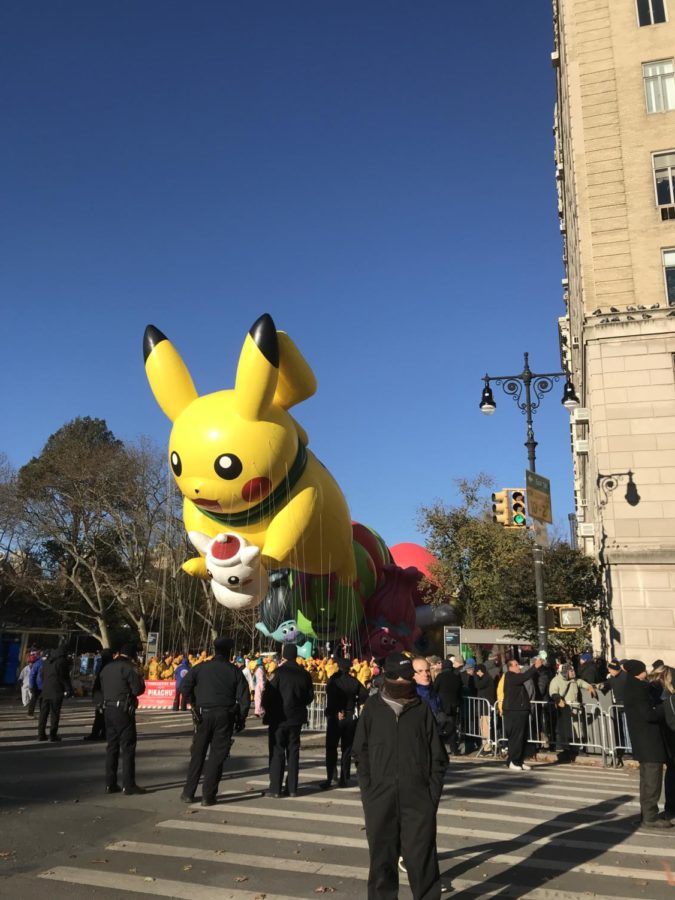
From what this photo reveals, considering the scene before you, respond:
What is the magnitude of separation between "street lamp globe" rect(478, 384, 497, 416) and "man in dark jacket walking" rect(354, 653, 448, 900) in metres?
13.3

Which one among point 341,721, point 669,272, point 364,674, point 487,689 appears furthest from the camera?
point 669,272

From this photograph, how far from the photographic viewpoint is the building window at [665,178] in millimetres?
20125

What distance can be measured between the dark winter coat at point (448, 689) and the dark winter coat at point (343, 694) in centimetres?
234

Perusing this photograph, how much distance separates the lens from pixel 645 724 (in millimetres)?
7180

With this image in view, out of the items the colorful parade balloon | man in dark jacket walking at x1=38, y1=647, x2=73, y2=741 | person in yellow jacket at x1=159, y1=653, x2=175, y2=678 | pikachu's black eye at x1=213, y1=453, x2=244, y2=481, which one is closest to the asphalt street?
man in dark jacket walking at x1=38, y1=647, x2=73, y2=741

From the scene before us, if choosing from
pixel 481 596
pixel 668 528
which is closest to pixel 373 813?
pixel 668 528

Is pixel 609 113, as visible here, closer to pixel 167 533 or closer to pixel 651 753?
pixel 651 753

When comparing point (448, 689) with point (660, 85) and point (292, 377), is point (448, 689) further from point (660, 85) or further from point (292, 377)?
point (660, 85)

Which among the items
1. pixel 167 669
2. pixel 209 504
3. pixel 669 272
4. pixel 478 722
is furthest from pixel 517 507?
pixel 167 669

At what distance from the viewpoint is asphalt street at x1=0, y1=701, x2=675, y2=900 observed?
16.2 feet

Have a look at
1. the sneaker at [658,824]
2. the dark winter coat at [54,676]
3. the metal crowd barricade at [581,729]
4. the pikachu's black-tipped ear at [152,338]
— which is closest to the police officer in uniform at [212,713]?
the sneaker at [658,824]

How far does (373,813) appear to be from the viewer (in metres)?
4.44

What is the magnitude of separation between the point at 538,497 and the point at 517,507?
475 millimetres

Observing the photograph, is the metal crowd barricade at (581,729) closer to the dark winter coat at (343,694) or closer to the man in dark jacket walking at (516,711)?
the man in dark jacket walking at (516,711)
